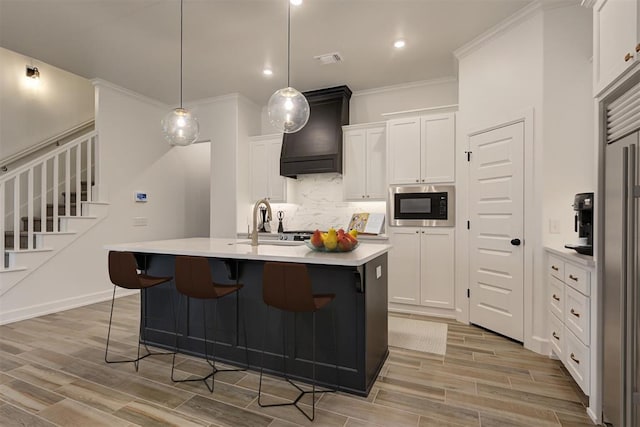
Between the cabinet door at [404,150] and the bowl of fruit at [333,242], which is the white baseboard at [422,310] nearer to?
the cabinet door at [404,150]

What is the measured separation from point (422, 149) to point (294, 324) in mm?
2729

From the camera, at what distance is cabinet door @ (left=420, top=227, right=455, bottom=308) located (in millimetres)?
3855

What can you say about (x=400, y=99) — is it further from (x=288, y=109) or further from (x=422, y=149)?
(x=288, y=109)

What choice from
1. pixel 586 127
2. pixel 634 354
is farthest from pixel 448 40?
pixel 634 354

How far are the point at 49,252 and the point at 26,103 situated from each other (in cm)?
238

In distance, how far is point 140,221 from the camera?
526 cm

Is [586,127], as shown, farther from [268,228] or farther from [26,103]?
[26,103]

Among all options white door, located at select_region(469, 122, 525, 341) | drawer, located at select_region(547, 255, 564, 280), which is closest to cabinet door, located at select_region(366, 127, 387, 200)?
white door, located at select_region(469, 122, 525, 341)

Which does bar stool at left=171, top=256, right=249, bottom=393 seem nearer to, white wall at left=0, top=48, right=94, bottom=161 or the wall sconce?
white wall at left=0, top=48, right=94, bottom=161

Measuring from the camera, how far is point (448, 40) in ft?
11.6

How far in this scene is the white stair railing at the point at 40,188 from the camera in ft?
12.6

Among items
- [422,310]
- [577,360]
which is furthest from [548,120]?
[422,310]

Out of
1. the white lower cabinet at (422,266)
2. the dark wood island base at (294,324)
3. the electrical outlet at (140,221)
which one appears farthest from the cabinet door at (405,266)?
the electrical outlet at (140,221)

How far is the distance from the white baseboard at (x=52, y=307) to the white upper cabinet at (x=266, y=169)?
2610 mm
